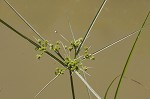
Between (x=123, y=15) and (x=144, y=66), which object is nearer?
(x=144, y=66)

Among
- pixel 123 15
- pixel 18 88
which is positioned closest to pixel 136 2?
pixel 123 15

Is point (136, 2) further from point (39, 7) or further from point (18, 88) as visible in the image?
point (18, 88)

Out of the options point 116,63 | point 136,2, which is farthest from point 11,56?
point 136,2

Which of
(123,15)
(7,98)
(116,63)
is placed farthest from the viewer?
(123,15)

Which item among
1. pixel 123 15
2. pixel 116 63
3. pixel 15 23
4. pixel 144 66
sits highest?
pixel 15 23

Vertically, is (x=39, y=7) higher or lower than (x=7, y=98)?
higher

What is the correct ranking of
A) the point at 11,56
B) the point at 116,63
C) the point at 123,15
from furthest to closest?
the point at 123,15 < the point at 116,63 < the point at 11,56

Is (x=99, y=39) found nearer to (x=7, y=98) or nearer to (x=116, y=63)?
(x=116, y=63)
